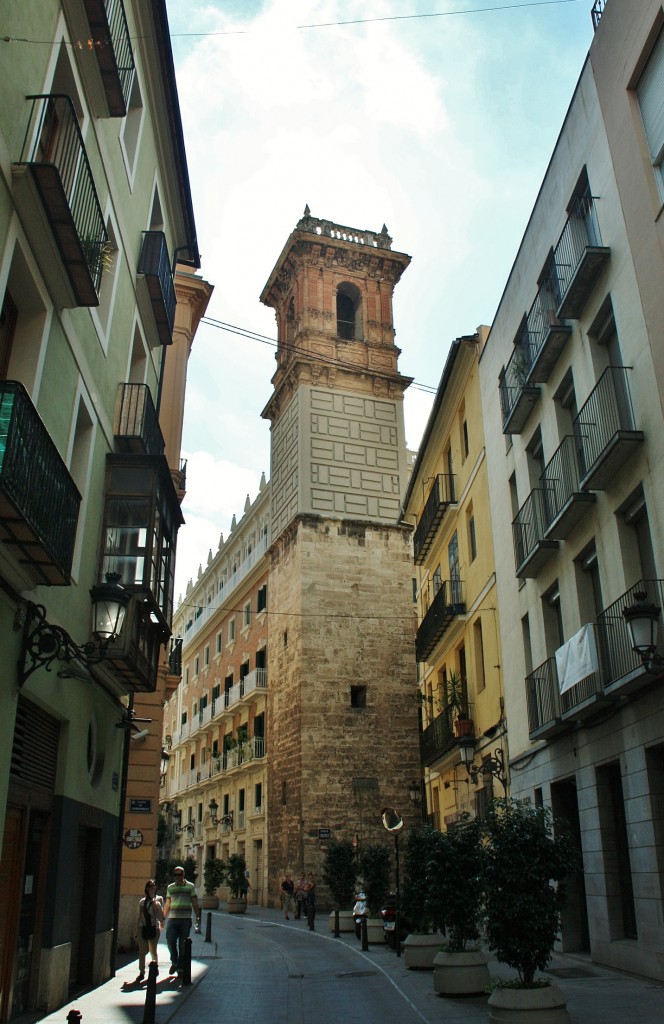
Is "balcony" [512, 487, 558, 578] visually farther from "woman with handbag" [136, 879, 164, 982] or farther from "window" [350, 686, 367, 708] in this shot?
"window" [350, 686, 367, 708]

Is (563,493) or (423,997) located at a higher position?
(563,493)

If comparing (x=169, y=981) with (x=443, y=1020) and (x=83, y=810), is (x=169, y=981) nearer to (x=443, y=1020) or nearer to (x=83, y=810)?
(x=83, y=810)

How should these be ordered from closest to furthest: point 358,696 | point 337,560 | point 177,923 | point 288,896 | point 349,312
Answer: point 177,923, point 288,896, point 358,696, point 337,560, point 349,312

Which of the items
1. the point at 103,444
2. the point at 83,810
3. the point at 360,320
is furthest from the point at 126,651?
the point at 360,320

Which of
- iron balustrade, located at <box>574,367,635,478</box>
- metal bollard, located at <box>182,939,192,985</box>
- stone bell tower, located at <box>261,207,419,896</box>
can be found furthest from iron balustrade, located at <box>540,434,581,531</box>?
stone bell tower, located at <box>261,207,419,896</box>

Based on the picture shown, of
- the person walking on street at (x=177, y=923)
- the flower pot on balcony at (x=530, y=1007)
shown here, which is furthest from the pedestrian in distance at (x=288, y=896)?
the flower pot on balcony at (x=530, y=1007)

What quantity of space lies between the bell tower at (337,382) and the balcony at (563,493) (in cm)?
1865

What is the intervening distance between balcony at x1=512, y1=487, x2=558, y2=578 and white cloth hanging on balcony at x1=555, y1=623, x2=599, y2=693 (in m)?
1.84

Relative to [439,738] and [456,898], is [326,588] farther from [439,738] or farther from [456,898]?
[456,898]

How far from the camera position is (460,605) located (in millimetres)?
20672

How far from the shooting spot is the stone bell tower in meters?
29.8

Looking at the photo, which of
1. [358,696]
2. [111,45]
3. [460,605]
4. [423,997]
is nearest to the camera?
[111,45]

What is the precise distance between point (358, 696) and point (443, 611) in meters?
11.1

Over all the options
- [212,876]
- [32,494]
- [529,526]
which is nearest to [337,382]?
[212,876]
